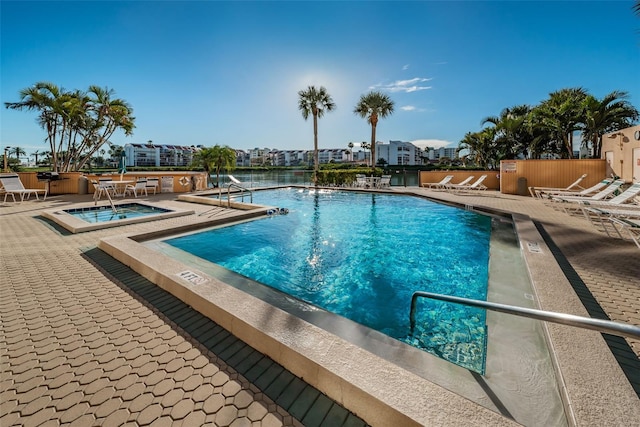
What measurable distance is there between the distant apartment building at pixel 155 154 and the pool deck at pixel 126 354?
95.2 m

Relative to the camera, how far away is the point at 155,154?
311 ft

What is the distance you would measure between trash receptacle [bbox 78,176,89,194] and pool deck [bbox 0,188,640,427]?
10.4 metres

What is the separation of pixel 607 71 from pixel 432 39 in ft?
39.8

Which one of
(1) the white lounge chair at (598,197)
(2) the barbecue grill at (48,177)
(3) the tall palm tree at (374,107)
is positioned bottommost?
(1) the white lounge chair at (598,197)

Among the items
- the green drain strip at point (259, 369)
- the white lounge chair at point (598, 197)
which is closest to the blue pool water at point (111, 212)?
the green drain strip at point (259, 369)

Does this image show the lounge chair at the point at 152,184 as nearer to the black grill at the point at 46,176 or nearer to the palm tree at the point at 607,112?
the black grill at the point at 46,176

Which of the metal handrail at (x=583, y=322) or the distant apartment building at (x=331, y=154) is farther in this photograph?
the distant apartment building at (x=331, y=154)

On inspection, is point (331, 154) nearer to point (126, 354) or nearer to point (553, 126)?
point (553, 126)

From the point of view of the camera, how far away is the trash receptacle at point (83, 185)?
41.2ft

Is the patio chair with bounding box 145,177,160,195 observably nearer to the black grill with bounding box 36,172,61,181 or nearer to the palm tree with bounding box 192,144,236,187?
the black grill with bounding box 36,172,61,181

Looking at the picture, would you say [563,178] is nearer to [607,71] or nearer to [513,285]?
[607,71]

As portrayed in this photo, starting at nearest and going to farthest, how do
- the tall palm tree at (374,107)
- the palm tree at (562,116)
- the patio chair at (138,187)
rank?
1. the patio chair at (138,187)
2. the palm tree at (562,116)
3. the tall palm tree at (374,107)

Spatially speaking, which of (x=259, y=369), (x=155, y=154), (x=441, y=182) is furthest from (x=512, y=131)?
(x=155, y=154)

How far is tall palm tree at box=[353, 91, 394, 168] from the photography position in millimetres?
23641
